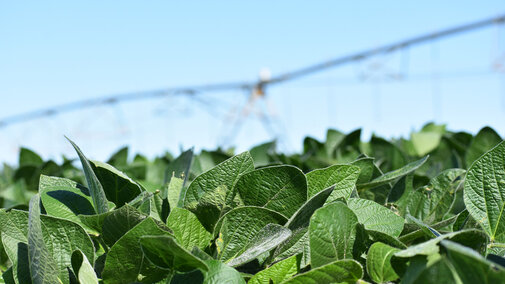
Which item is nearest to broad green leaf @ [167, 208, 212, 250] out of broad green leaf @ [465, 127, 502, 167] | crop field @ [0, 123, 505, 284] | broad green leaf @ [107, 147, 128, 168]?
crop field @ [0, 123, 505, 284]

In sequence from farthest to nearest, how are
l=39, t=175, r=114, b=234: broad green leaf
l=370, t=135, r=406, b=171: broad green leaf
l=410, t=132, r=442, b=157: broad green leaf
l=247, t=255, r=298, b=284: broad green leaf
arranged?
l=410, t=132, r=442, b=157: broad green leaf
l=370, t=135, r=406, b=171: broad green leaf
l=39, t=175, r=114, b=234: broad green leaf
l=247, t=255, r=298, b=284: broad green leaf

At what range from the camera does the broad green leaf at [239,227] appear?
723mm

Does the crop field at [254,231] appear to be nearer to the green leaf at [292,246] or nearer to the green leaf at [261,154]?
the green leaf at [292,246]

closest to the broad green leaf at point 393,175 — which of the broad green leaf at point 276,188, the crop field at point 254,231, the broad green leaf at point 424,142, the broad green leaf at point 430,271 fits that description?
the crop field at point 254,231

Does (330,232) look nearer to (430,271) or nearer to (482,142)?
(430,271)

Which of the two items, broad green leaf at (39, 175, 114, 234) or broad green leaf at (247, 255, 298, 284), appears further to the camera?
broad green leaf at (39, 175, 114, 234)

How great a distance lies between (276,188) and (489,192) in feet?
1.03

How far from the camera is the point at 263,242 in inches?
26.6

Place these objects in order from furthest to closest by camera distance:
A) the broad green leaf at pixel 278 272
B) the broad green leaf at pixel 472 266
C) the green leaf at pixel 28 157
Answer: the green leaf at pixel 28 157 < the broad green leaf at pixel 278 272 < the broad green leaf at pixel 472 266

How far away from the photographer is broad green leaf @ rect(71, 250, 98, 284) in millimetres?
654

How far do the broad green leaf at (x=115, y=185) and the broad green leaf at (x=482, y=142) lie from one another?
934mm

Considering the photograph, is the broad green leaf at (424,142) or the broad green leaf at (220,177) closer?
the broad green leaf at (220,177)

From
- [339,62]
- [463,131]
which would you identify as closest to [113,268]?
[463,131]

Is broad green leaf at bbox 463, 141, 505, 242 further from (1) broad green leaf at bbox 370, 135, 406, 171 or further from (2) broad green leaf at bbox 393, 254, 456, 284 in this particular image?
(1) broad green leaf at bbox 370, 135, 406, 171
